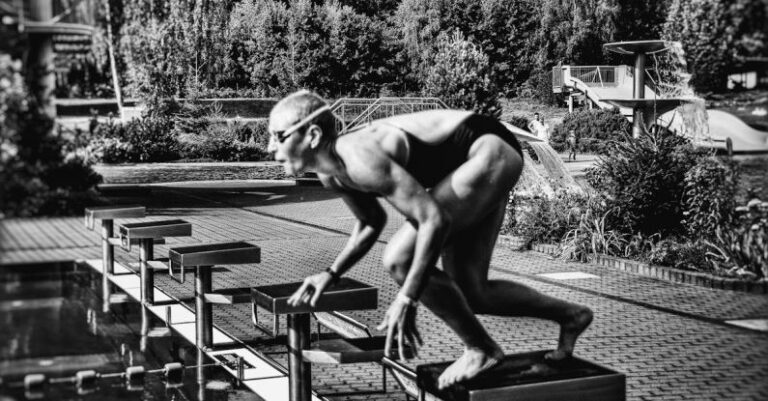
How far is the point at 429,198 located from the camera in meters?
2.46

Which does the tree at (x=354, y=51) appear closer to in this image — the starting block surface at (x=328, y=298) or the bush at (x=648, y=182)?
the starting block surface at (x=328, y=298)

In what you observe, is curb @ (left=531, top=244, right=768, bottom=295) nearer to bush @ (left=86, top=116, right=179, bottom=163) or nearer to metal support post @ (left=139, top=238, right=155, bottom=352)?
bush @ (left=86, top=116, right=179, bottom=163)

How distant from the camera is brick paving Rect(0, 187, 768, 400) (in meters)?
3.44

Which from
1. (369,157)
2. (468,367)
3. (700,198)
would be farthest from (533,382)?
(700,198)

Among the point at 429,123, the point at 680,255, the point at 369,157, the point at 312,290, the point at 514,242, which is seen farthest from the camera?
the point at 514,242

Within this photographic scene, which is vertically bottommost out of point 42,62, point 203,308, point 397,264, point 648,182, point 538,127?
point 203,308

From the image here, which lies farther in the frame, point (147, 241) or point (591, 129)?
point (591, 129)

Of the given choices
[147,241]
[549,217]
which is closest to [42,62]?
[147,241]

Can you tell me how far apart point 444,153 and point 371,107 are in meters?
2.35

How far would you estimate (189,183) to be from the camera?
5738 millimetres

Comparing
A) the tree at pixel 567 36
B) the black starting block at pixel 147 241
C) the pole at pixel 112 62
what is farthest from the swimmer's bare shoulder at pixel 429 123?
the black starting block at pixel 147 241

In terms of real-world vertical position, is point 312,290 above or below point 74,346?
above

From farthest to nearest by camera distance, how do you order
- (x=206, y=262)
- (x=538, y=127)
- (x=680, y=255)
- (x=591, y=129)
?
(x=680, y=255) < (x=591, y=129) < (x=538, y=127) < (x=206, y=262)

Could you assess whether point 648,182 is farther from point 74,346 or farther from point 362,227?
point 362,227
